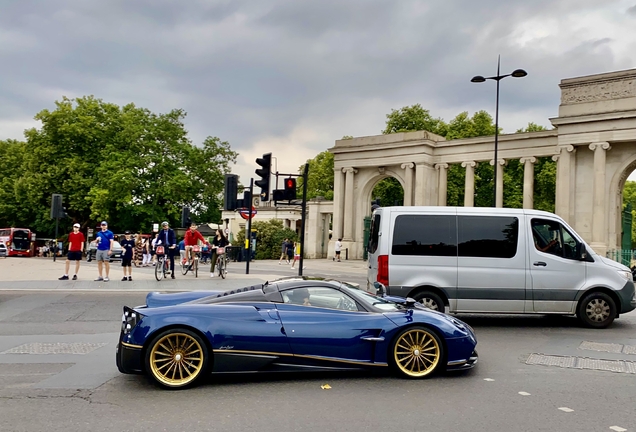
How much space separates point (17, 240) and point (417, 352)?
56.6 meters

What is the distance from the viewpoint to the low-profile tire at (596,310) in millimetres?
11203

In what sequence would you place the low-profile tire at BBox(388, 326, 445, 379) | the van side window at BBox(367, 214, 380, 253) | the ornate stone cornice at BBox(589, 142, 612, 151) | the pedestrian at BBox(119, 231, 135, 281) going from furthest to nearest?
the ornate stone cornice at BBox(589, 142, 612, 151), the pedestrian at BBox(119, 231, 135, 281), the van side window at BBox(367, 214, 380, 253), the low-profile tire at BBox(388, 326, 445, 379)

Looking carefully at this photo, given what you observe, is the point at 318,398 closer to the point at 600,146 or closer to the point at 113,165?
the point at 600,146

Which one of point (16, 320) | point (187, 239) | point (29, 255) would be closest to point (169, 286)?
point (187, 239)

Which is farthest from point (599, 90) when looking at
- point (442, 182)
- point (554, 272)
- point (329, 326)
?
point (329, 326)

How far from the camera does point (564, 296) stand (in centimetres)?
1116

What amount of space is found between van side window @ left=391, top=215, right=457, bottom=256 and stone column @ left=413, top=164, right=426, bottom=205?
3114cm

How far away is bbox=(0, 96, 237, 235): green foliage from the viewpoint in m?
49.8

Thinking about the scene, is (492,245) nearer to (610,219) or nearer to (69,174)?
(610,219)

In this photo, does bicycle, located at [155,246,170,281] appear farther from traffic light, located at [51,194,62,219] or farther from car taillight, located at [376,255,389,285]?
traffic light, located at [51,194,62,219]

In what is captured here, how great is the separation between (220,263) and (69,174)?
36686mm

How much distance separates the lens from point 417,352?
272 inches

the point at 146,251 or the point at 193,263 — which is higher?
the point at 146,251

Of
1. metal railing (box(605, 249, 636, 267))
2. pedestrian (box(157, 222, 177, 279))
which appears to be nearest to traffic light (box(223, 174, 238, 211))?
pedestrian (box(157, 222, 177, 279))
